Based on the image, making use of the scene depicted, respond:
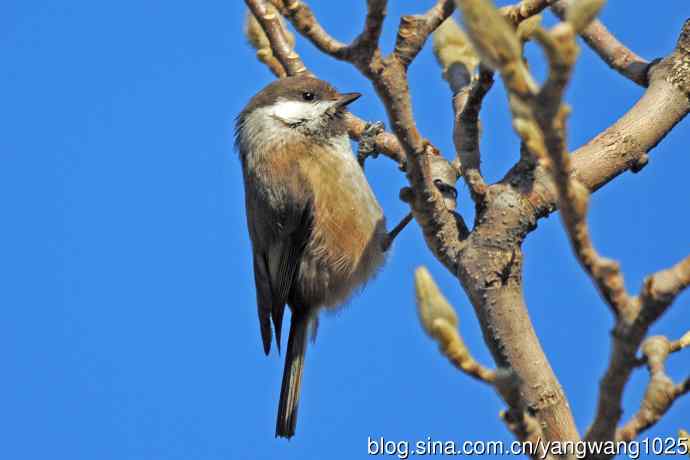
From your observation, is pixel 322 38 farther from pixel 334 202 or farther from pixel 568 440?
pixel 334 202

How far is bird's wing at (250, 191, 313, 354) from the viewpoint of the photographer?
4.83 m

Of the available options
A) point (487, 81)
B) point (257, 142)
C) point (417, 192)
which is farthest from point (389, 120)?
point (257, 142)

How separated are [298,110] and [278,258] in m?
0.85

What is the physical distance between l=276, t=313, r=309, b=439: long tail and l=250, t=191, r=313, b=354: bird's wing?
13 centimetres

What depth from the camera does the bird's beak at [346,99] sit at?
4889mm

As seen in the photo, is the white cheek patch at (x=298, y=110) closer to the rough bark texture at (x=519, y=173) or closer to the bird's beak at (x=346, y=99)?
the bird's beak at (x=346, y=99)

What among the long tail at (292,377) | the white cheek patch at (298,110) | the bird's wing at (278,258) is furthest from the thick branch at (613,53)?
the long tail at (292,377)

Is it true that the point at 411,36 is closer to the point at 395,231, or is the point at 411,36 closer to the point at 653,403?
the point at 653,403

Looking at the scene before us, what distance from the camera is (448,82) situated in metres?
3.24

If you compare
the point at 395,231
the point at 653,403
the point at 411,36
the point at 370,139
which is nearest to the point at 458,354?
the point at 653,403

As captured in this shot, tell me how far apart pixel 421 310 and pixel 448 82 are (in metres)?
1.75

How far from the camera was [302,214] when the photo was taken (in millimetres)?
4816

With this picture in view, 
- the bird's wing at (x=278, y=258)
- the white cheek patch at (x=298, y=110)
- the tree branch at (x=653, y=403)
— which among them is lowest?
the tree branch at (x=653, y=403)

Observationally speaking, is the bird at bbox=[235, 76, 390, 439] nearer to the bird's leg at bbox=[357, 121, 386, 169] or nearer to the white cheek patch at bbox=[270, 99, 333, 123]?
the white cheek patch at bbox=[270, 99, 333, 123]
